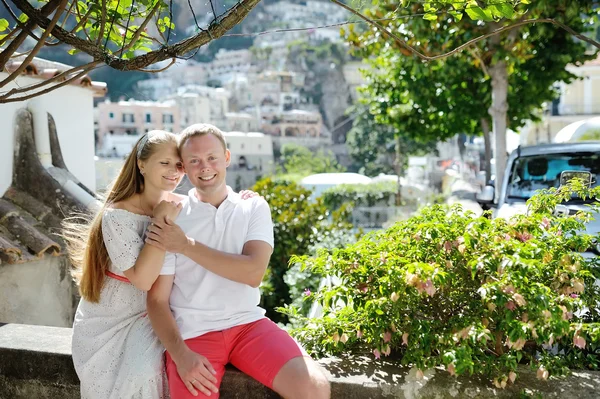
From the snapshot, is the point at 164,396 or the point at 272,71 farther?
the point at 272,71

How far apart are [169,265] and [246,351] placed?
44cm

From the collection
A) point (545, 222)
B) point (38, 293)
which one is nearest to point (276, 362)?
point (545, 222)

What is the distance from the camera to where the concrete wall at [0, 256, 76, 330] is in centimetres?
454

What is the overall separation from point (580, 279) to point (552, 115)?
44.9 meters

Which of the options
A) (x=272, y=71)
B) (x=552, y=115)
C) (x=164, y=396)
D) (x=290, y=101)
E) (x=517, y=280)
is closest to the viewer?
(x=517, y=280)

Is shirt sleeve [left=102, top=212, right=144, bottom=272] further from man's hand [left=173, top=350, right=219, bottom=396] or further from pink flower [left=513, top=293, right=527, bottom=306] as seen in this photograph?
pink flower [left=513, top=293, right=527, bottom=306]

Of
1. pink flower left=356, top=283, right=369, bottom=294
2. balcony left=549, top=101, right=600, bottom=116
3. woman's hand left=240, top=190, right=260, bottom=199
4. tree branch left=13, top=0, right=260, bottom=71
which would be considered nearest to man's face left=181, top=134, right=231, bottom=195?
woman's hand left=240, top=190, right=260, bottom=199

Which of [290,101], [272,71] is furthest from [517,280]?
[272,71]

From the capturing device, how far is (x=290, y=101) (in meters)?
101

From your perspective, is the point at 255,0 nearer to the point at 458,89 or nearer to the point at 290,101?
the point at 458,89

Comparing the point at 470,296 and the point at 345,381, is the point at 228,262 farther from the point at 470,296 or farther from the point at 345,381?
the point at 470,296

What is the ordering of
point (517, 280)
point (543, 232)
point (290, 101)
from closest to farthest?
1. point (517, 280)
2. point (543, 232)
3. point (290, 101)

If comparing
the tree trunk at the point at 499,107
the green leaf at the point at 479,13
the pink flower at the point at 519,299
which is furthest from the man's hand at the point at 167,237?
the tree trunk at the point at 499,107

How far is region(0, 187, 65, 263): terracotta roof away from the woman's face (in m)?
2.06
